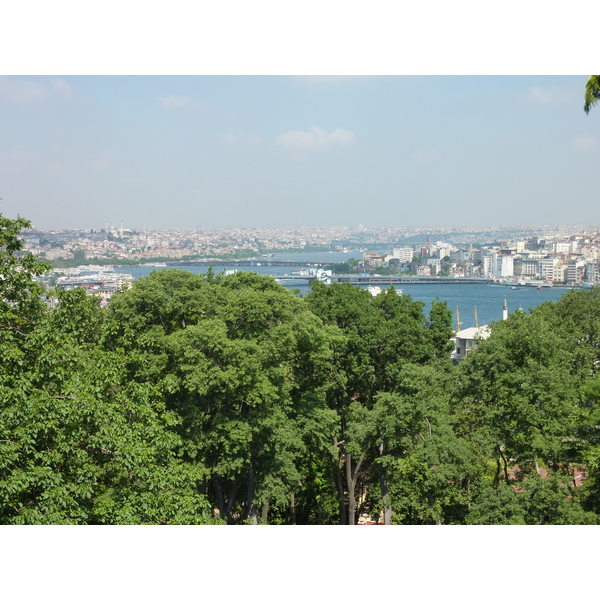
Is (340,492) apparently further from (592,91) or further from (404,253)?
(404,253)

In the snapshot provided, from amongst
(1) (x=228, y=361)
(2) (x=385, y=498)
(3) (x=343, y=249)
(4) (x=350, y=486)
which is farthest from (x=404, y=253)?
(1) (x=228, y=361)

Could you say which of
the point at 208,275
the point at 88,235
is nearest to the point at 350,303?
the point at 208,275

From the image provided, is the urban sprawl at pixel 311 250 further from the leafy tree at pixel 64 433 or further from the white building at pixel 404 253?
the leafy tree at pixel 64 433

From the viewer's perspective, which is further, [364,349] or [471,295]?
[471,295]

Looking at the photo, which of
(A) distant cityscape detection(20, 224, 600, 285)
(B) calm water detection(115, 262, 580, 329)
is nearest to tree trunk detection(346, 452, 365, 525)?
(A) distant cityscape detection(20, 224, 600, 285)

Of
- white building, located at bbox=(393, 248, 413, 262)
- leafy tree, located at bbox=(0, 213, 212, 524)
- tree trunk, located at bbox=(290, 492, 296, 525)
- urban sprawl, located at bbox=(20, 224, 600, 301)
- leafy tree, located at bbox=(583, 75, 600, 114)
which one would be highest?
white building, located at bbox=(393, 248, 413, 262)

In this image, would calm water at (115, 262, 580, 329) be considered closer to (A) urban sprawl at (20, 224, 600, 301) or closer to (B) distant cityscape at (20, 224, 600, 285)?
(A) urban sprawl at (20, 224, 600, 301)

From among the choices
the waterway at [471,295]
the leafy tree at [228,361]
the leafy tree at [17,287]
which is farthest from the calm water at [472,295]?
the leafy tree at [17,287]
